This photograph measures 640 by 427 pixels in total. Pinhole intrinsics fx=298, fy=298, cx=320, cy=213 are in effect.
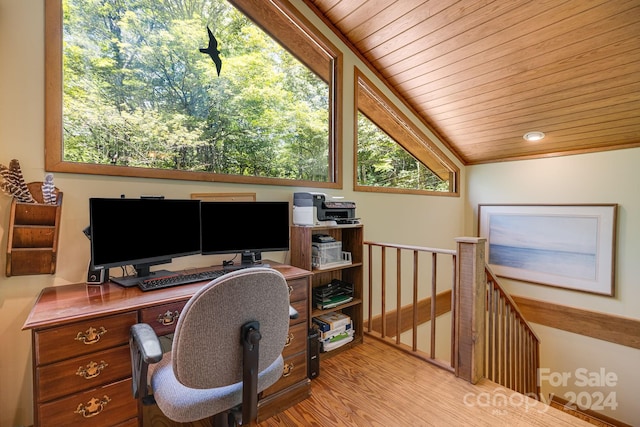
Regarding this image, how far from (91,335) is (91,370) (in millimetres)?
147

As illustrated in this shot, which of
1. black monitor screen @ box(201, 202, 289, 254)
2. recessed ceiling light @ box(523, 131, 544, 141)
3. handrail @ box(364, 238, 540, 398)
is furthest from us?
recessed ceiling light @ box(523, 131, 544, 141)

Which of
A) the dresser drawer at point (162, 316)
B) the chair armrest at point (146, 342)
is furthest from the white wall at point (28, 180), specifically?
the chair armrest at point (146, 342)

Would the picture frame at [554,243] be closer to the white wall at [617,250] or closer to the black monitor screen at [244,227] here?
the white wall at [617,250]

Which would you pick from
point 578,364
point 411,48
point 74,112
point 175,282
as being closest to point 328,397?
point 175,282

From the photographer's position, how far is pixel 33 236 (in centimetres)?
150

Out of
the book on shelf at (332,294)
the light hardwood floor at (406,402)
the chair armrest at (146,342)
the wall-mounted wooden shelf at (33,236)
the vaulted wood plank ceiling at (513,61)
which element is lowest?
the light hardwood floor at (406,402)

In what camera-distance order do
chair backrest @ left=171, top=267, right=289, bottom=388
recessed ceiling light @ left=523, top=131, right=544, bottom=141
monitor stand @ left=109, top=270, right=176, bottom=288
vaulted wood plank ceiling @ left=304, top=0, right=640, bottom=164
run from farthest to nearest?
recessed ceiling light @ left=523, top=131, right=544, bottom=141 → vaulted wood plank ceiling @ left=304, top=0, right=640, bottom=164 → monitor stand @ left=109, top=270, right=176, bottom=288 → chair backrest @ left=171, top=267, right=289, bottom=388

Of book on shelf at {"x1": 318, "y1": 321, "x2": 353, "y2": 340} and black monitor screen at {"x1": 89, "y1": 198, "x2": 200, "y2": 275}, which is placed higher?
black monitor screen at {"x1": 89, "y1": 198, "x2": 200, "y2": 275}

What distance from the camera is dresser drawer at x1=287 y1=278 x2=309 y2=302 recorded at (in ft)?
6.12

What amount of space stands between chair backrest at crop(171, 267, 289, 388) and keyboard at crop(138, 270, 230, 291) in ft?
2.15

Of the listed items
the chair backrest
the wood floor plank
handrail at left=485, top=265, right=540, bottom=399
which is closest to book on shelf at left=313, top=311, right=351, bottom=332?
the wood floor plank

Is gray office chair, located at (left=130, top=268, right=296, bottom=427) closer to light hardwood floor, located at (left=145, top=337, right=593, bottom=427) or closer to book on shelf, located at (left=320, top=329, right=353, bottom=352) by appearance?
light hardwood floor, located at (left=145, top=337, right=593, bottom=427)

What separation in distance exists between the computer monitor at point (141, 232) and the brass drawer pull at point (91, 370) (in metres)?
0.41

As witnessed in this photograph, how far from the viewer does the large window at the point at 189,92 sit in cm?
170
